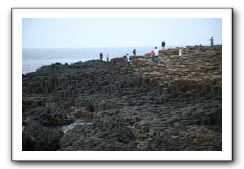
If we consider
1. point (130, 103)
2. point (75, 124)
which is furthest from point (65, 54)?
point (130, 103)

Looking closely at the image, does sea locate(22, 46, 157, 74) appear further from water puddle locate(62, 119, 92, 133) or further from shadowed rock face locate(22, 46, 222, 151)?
water puddle locate(62, 119, 92, 133)

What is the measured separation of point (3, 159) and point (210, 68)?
2.17 m

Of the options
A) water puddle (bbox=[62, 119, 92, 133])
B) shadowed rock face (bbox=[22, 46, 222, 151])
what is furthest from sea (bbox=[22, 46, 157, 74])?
water puddle (bbox=[62, 119, 92, 133])

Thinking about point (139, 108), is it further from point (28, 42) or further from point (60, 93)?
point (28, 42)

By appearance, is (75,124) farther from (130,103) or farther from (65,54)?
(65,54)

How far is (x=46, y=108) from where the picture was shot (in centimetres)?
706

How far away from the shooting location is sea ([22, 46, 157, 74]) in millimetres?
7016

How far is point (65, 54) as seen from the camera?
23.2 feet

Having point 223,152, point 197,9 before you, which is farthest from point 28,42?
point 223,152

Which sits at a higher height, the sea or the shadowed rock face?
the sea

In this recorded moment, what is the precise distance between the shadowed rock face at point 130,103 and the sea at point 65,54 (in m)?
0.06

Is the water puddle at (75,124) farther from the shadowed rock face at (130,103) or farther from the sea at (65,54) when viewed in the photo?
the sea at (65,54)

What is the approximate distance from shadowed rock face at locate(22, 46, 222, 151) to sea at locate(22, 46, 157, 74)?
0.06 m

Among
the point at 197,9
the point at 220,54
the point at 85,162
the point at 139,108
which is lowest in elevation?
the point at 85,162
